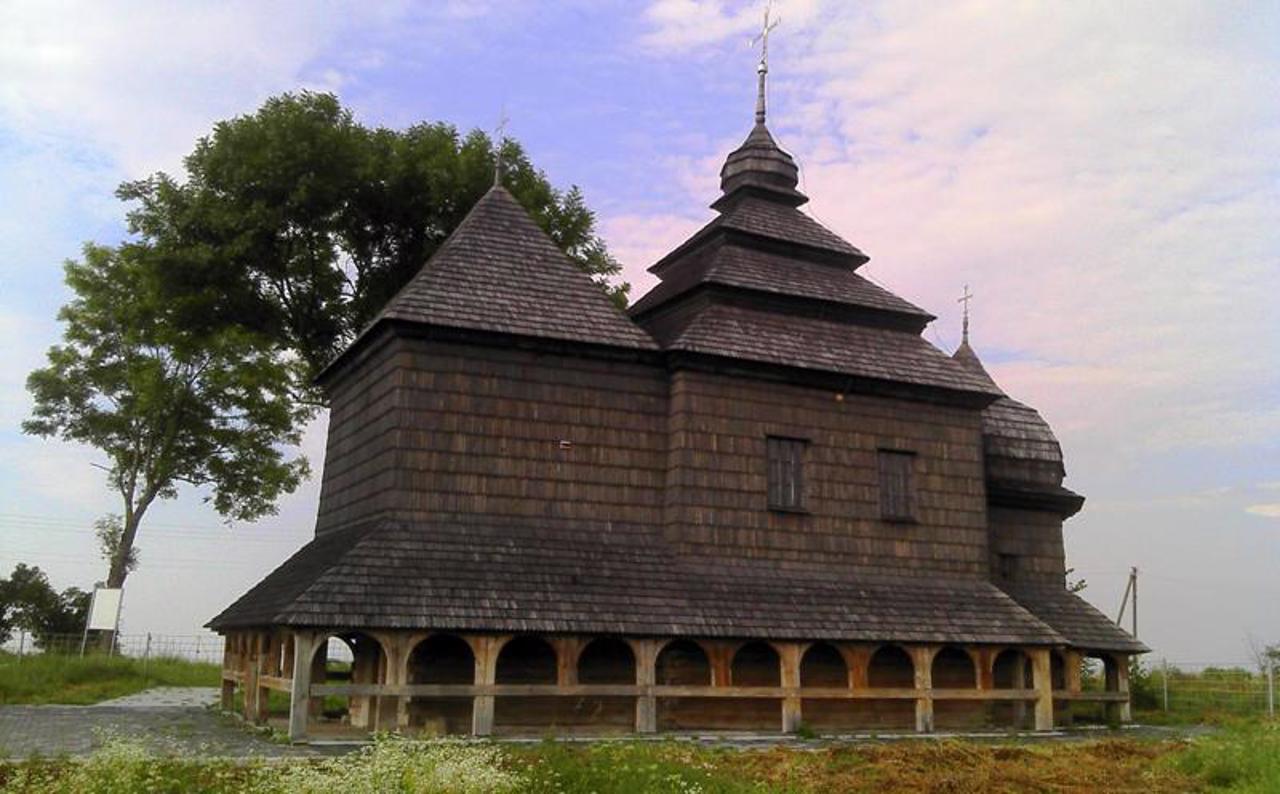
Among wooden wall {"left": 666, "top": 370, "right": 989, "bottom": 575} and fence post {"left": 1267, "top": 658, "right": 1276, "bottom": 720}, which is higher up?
wooden wall {"left": 666, "top": 370, "right": 989, "bottom": 575}

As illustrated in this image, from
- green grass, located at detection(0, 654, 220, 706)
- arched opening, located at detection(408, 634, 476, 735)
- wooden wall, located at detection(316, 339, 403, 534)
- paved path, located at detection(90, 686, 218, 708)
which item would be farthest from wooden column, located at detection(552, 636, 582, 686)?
green grass, located at detection(0, 654, 220, 706)

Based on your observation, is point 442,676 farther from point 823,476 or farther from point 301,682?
point 823,476

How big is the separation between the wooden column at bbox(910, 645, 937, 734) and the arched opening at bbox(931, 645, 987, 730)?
2.11 ft

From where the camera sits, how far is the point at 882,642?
17875 mm

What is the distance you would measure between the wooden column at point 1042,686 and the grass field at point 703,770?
366 centimetres

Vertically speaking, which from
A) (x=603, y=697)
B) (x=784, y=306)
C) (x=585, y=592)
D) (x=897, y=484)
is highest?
(x=784, y=306)

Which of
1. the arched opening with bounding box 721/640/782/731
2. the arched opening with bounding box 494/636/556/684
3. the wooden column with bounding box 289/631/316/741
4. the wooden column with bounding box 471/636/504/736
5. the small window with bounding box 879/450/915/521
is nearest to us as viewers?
the wooden column with bounding box 289/631/316/741

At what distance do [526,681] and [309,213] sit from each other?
1681 cm

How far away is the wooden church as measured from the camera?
15.7 meters

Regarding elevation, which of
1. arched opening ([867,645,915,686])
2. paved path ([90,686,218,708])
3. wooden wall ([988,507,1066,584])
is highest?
wooden wall ([988,507,1066,584])

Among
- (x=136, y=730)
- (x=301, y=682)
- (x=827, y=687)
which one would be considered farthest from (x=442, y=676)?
(x=827, y=687)

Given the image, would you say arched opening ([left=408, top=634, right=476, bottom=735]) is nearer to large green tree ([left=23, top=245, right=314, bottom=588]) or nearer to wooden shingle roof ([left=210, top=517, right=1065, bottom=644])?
→ wooden shingle roof ([left=210, top=517, right=1065, bottom=644])

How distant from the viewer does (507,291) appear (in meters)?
17.9

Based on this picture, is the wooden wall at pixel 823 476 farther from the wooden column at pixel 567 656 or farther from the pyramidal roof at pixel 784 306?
the wooden column at pixel 567 656
